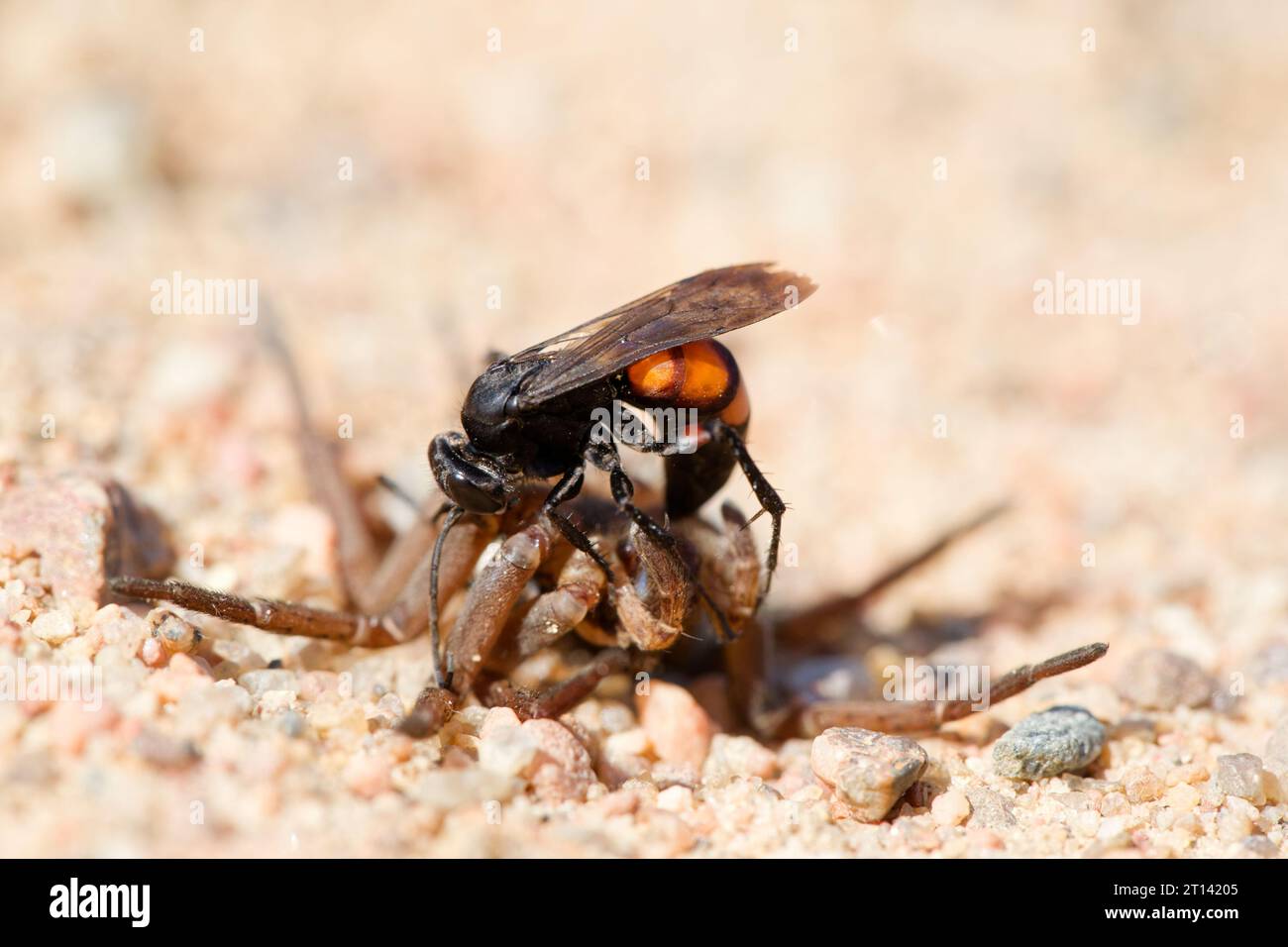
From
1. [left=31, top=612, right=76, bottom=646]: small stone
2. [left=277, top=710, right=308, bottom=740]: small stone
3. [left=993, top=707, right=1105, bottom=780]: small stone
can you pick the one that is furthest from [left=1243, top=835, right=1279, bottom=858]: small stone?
[left=31, top=612, right=76, bottom=646]: small stone

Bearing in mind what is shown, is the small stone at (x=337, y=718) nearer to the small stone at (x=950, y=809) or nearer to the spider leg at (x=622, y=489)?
the spider leg at (x=622, y=489)

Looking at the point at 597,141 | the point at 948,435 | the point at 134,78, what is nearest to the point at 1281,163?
the point at 948,435

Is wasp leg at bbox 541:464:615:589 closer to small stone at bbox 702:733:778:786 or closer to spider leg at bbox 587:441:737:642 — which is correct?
spider leg at bbox 587:441:737:642

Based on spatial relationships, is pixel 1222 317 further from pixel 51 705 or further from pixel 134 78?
pixel 134 78

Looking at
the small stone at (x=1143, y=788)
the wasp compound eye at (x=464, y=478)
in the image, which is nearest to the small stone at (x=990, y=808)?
the small stone at (x=1143, y=788)

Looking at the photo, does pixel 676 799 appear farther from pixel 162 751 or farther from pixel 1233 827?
pixel 1233 827
